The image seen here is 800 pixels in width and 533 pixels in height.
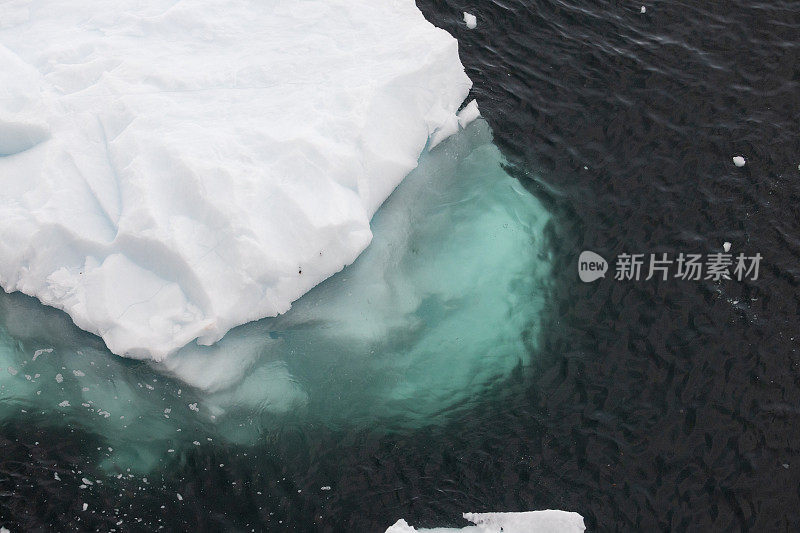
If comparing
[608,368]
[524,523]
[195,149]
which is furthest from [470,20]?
[524,523]

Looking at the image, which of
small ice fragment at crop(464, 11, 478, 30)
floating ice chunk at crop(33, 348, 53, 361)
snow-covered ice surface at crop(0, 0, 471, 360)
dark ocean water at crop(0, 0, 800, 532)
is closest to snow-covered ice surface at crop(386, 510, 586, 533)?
dark ocean water at crop(0, 0, 800, 532)

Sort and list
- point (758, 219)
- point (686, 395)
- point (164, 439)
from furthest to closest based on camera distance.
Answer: point (758, 219) → point (686, 395) → point (164, 439)

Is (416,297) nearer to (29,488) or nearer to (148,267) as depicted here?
(148,267)

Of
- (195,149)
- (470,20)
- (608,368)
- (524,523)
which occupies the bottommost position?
(524,523)

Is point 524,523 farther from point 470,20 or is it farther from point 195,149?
point 470,20

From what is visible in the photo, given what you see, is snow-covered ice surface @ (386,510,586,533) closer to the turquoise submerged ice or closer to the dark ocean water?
the dark ocean water

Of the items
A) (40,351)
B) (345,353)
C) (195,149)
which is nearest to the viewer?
(40,351)

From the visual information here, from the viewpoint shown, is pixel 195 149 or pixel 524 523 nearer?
pixel 524 523

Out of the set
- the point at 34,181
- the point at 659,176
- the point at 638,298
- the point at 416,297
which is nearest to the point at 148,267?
the point at 34,181
